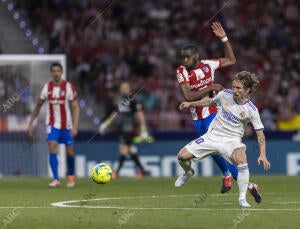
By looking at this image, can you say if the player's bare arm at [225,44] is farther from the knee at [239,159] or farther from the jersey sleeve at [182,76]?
the knee at [239,159]

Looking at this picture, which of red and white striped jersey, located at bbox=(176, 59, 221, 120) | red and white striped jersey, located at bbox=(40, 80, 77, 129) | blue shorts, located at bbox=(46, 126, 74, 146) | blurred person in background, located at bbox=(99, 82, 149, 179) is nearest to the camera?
red and white striped jersey, located at bbox=(176, 59, 221, 120)

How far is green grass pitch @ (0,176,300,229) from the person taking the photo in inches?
420

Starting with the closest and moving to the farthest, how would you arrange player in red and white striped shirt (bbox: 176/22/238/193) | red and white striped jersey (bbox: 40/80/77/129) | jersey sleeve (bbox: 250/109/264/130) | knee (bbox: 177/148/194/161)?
jersey sleeve (bbox: 250/109/264/130) < knee (bbox: 177/148/194/161) < player in red and white striped shirt (bbox: 176/22/238/193) < red and white striped jersey (bbox: 40/80/77/129)

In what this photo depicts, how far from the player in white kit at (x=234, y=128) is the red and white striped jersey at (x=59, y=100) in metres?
5.61

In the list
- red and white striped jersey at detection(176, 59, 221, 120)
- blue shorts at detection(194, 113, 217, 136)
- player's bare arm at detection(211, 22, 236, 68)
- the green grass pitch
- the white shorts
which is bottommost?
the green grass pitch

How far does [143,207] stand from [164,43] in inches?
637

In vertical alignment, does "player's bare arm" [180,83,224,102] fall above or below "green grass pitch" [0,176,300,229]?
above

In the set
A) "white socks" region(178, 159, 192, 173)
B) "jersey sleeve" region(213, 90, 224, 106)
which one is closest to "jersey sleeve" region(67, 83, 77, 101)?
"white socks" region(178, 159, 192, 173)

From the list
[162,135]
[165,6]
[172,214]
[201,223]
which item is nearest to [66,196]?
[172,214]

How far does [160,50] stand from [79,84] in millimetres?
2917

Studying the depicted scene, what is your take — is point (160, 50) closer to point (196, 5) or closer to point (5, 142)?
point (196, 5)

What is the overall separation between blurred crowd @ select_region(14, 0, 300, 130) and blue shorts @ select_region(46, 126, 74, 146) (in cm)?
708

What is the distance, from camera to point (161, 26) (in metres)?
29.2

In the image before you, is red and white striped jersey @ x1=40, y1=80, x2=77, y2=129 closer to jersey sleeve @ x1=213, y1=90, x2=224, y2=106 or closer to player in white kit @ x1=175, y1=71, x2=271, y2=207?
player in white kit @ x1=175, y1=71, x2=271, y2=207
